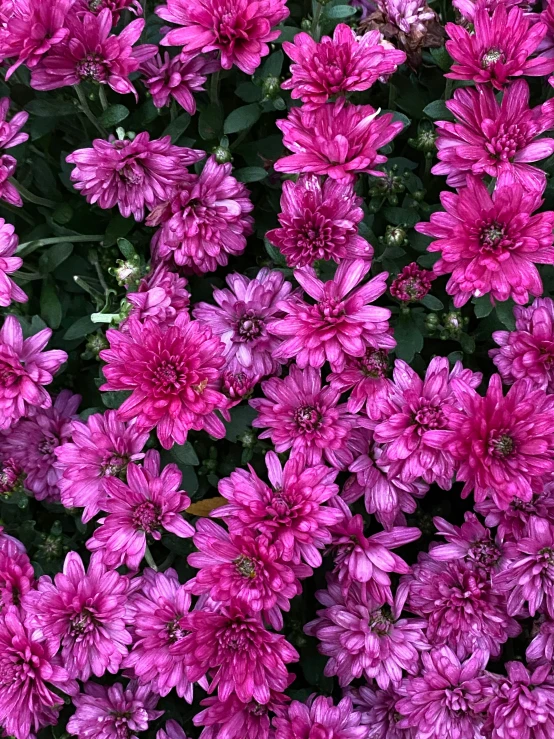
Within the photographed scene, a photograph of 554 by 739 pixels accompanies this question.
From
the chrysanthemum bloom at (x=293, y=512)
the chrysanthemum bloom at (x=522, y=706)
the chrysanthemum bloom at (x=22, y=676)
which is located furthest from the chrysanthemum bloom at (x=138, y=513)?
the chrysanthemum bloom at (x=522, y=706)

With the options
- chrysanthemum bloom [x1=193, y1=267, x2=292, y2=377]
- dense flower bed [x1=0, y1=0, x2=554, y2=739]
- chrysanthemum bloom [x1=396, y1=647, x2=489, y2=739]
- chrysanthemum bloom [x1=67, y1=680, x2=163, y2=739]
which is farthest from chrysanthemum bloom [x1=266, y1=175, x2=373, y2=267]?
chrysanthemum bloom [x1=67, y1=680, x2=163, y2=739]

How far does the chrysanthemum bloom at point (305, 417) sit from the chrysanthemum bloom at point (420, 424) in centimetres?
9

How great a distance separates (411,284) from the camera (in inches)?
50.8

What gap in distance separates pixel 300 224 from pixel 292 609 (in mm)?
838

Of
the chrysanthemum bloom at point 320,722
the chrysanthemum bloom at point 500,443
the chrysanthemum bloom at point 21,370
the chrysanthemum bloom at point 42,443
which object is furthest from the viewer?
the chrysanthemum bloom at point 42,443

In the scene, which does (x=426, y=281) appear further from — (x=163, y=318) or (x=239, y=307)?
(x=163, y=318)

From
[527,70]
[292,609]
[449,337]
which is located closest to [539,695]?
[292,609]

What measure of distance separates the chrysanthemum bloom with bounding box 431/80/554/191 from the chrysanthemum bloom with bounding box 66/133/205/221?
0.53 m

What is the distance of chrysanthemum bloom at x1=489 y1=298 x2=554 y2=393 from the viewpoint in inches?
51.3

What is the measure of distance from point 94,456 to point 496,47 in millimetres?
1095

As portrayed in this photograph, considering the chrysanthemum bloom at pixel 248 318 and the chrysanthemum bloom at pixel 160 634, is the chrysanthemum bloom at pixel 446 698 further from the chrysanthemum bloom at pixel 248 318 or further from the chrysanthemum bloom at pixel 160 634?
the chrysanthemum bloom at pixel 248 318

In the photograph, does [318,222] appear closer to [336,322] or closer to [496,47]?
[336,322]

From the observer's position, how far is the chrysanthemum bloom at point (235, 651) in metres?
1.19

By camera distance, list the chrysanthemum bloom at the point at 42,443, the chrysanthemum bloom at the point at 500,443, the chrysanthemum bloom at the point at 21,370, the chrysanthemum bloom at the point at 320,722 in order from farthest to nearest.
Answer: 1. the chrysanthemum bloom at the point at 42,443
2. the chrysanthemum bloom at the point at 21,370
3. the chrysanthemum bloom at the point at 320,722
4. the chrysanthemum bloom at the point at 500,443
